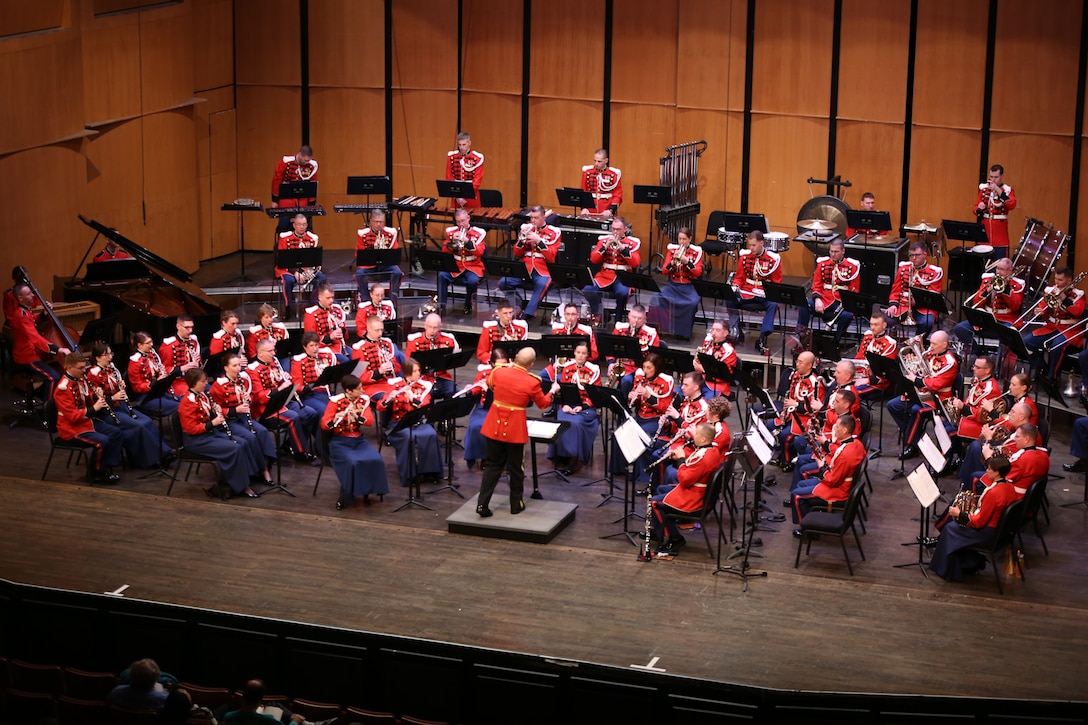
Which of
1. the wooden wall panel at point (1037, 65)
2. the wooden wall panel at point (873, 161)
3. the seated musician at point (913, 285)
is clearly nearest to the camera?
the seated musician at point (913, 285)

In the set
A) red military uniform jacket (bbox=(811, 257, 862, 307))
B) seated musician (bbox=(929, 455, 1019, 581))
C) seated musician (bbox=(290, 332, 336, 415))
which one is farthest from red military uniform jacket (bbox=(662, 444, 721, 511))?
red military uniform jacket (bbox=(811, 257, 862, 307))

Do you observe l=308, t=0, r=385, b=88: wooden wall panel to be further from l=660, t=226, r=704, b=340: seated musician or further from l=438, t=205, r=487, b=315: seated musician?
l=660, t=226, r=704, b=340: seated musician

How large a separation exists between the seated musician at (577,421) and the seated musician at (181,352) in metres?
3.78

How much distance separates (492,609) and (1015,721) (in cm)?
405

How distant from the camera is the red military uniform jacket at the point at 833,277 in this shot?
16.4 metres

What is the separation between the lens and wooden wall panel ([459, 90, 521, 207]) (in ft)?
69.1

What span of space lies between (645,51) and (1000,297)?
22.5 feet

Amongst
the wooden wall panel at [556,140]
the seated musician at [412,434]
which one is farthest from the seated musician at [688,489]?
the wooden wall panel at [556,140]

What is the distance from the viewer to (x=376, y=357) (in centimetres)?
1477

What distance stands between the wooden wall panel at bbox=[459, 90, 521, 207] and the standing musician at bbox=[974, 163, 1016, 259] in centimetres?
675

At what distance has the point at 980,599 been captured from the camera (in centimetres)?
1095

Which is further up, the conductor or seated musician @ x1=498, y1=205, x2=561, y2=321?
seated musician @ x1=498, y1=205, x2=561, y2=321

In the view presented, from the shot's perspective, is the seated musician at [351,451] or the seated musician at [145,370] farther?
the seated musician at [145,370]

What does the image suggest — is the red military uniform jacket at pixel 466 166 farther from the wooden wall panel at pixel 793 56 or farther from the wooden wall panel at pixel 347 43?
the wooden wall panel at pixel 793 56
